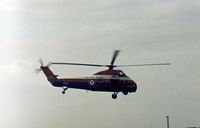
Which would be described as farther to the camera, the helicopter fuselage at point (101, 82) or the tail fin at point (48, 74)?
the tail fin at point (48, 74)

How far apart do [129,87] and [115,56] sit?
705 cm

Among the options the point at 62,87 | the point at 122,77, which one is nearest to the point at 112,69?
the point at 122,77

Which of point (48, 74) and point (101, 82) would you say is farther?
point (48, 74)

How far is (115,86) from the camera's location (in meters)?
109

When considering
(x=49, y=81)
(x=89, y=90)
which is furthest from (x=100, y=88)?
(x=49, y=81)

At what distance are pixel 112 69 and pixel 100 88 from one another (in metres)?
5.91

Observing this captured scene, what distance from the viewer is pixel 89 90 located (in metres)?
107

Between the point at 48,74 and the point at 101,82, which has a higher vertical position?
the point at 48,74

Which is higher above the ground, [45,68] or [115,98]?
[45,68]

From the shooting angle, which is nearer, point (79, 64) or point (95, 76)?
point (79, 64)

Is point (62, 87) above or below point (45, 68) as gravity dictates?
below

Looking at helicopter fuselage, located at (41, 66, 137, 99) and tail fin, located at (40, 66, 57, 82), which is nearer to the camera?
helicopter fuselage, located at (41, 66, 137, 99)

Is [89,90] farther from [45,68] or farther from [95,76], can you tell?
[45,68]

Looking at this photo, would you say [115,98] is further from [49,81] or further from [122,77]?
[49,81]
